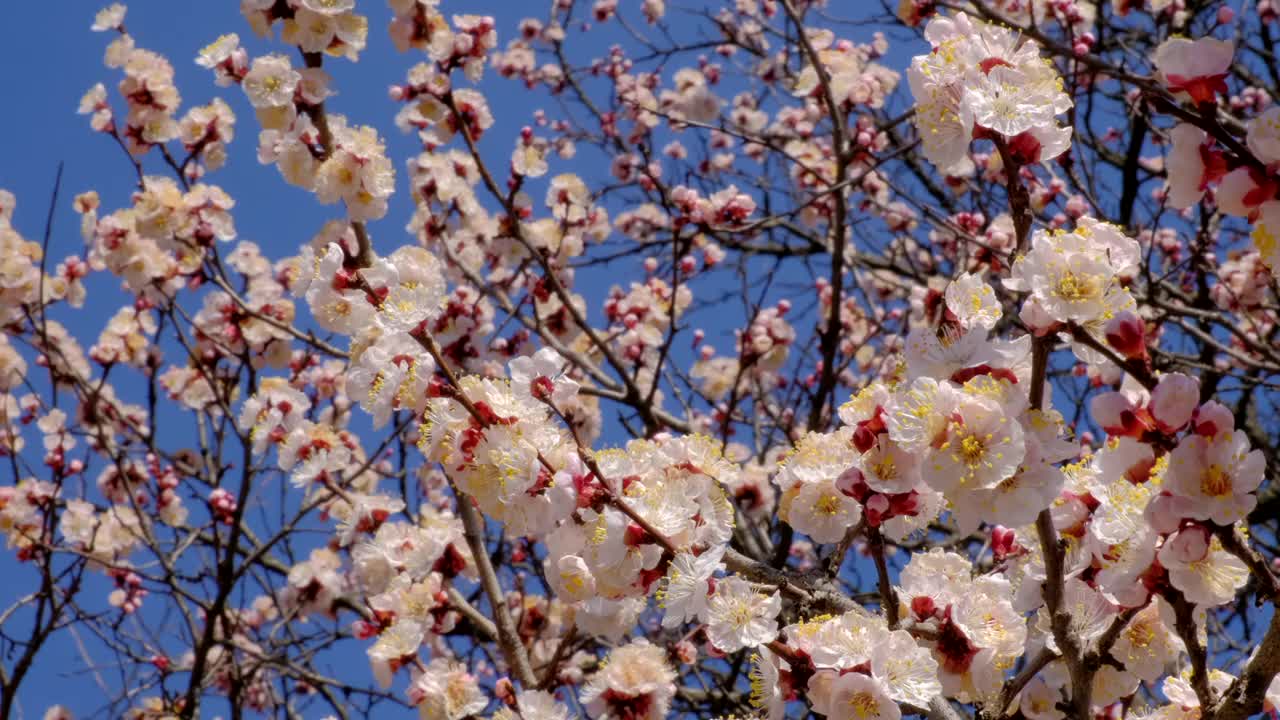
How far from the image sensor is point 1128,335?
143 cm

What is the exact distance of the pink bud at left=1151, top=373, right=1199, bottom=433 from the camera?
139 cm

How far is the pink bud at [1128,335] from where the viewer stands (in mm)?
1430

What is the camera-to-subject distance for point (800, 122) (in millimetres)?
6383

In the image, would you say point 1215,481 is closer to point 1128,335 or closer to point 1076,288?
point 1128,335

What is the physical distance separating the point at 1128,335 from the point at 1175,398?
0.10 m

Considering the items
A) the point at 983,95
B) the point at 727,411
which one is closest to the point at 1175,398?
the point at 983,95

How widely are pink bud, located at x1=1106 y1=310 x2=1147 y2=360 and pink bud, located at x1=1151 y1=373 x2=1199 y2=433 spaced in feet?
0.18

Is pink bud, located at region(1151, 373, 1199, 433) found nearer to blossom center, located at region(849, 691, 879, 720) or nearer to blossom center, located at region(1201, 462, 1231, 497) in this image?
blossom center, located at region(1201, 462, 1231, 497)

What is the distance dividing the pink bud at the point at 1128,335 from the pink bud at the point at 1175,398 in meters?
0.05

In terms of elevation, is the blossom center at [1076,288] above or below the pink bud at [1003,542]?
above

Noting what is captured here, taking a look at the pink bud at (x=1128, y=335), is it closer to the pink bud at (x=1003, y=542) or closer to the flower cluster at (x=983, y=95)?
the flower cluster at (x=983, y=95)

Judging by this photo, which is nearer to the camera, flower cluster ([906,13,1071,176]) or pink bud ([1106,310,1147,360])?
pink bud ([1106,310,1147,360])

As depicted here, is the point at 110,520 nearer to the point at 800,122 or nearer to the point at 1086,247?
the point at 800,122

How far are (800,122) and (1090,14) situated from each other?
165 centimetres
